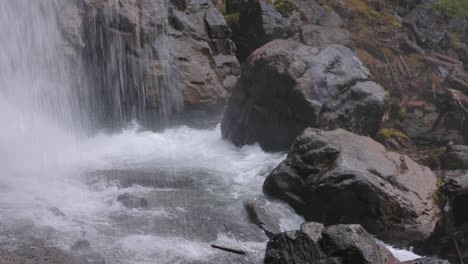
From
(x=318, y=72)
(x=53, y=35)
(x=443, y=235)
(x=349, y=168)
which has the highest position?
(x=53, y=35)

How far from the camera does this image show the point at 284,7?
1936cm

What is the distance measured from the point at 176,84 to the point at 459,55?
15255mm

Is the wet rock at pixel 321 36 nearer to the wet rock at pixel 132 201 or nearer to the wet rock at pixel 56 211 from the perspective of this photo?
the wet rock at pixel 132 201

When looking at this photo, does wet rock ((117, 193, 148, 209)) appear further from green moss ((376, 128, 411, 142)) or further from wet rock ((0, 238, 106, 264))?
green moss ((376, 128, 411, 142))

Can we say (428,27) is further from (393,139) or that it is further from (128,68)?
(128,68)

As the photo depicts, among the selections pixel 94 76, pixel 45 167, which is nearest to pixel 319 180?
pixel 45 167

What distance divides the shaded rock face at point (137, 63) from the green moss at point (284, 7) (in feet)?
14.8

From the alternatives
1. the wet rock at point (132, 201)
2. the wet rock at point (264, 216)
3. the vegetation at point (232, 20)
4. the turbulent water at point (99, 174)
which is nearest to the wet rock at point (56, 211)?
the turbulent water at point (99, 174)

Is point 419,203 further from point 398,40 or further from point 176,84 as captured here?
point 398,40

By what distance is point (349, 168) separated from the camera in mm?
9586

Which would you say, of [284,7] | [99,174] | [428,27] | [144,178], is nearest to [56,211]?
[99,174]

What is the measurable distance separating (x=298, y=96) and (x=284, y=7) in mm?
7647

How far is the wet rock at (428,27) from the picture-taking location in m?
23.9

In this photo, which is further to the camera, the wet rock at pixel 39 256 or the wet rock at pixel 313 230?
the wet rock at pixel 313 230
